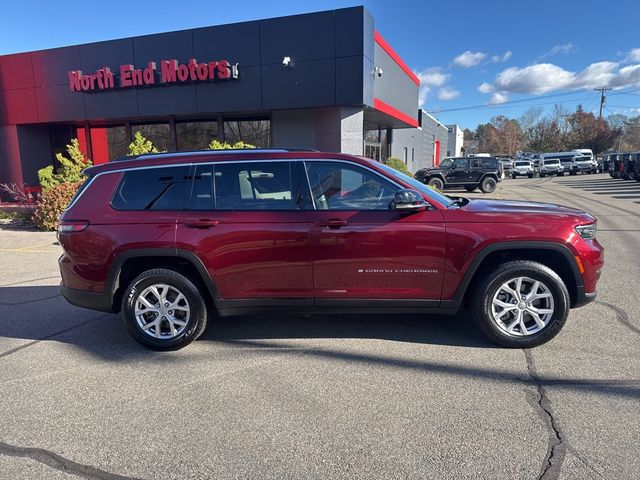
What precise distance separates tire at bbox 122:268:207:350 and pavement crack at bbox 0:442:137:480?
1404 mm

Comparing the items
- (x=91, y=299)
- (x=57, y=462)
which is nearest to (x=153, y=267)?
(x=91, y=299)

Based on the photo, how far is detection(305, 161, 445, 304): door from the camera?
3725mm

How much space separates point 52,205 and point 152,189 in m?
9.07

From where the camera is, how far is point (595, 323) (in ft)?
14.4

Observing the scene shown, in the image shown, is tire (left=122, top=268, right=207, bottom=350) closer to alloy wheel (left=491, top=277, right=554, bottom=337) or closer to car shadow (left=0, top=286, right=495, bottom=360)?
car shadow (left=0, top=286, right=495, bottom=360)

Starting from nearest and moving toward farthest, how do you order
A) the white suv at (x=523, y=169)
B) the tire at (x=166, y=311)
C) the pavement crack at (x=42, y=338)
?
the tire at (x=166, y=311) → the pavement crack at (x=42, y=338) → the white suv at (x=523, y=169)

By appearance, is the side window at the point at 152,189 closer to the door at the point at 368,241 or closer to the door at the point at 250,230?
the door at the point at 250,230

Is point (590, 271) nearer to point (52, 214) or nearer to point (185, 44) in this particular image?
point (52, 214)

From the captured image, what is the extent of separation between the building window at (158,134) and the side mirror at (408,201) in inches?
604

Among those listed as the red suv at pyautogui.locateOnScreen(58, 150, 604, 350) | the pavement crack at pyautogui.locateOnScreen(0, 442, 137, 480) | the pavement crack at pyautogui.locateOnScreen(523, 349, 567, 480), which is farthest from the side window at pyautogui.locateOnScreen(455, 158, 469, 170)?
the pavement crack at pyautogui.locateOnScreen(0, 442, 137, 480)

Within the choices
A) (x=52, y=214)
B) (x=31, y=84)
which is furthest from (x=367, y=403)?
(x=31, y=84)

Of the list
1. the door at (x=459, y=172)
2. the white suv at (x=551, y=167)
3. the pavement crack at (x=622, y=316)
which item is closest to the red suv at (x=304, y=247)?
the pavement crack at (x=622, y=316)

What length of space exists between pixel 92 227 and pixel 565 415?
4.06m

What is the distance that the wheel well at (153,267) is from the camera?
403cm
